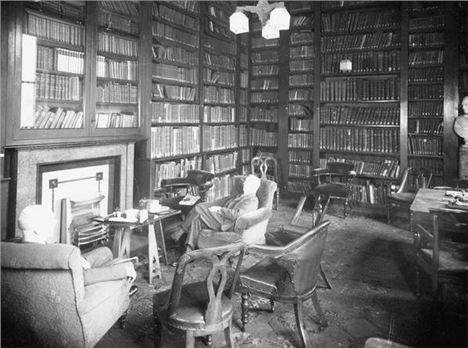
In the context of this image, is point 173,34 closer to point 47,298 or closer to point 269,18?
point 269,18

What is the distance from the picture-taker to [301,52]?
718 cm

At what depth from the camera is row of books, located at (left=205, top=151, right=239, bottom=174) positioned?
661 centimetres

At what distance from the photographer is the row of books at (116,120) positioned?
4.49 metres

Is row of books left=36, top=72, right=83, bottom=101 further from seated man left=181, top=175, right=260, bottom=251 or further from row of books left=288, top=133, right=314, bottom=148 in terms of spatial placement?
row of books left=288, top=133, right=314, bottom=148

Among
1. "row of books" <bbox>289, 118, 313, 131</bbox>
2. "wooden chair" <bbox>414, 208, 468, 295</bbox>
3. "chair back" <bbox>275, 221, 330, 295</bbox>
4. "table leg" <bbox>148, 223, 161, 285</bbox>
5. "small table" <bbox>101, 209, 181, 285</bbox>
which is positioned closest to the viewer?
"chair back" <bbox>275, 221, 330, 295</bbox>

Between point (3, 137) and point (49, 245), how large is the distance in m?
1.77

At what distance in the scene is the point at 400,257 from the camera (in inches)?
170

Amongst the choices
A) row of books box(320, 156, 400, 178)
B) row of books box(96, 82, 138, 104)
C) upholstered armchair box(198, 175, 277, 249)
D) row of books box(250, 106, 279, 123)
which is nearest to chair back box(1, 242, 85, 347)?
upholstered armchair box(198, 175, 277, 249)

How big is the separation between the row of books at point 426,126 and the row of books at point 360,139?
25 cm

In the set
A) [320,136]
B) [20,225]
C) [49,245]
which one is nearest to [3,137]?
[20,225]

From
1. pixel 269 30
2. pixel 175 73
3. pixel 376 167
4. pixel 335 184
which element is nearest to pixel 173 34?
pixel 175 73

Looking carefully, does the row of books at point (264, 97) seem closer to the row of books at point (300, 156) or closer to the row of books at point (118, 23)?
the row of books at point (300, 156)

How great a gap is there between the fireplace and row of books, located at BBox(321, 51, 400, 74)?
3.86m

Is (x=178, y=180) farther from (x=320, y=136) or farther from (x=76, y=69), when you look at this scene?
(x=320, y=136)
